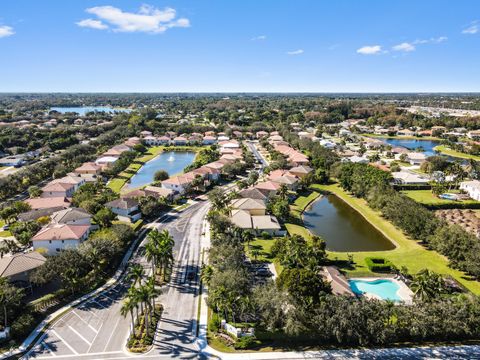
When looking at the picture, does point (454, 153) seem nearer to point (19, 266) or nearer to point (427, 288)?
point (427, 288)

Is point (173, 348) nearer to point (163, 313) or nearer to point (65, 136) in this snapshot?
point (163, 313)

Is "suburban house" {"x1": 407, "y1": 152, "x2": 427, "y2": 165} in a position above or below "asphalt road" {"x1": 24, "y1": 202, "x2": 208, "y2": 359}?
above

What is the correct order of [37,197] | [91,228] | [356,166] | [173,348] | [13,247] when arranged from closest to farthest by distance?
[173,348]
[13,247]
[91,228]
[37,197]
[356,166]

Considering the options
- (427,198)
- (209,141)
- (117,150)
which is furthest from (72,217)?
(209,141)

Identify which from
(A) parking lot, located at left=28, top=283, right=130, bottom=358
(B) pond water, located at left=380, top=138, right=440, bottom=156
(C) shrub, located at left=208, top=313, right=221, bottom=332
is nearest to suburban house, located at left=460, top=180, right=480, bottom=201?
(C) shrub, located at left=208, top=313, right=221, bottom=332

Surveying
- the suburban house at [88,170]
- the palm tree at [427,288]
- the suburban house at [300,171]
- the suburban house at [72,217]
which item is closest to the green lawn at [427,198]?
the suburban house at [300,171]

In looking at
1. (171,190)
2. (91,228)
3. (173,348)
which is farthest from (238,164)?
(173,348)

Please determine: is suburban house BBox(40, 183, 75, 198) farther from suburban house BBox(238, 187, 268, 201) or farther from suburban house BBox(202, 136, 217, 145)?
suburban house BBox(202, 136, 217, 145)

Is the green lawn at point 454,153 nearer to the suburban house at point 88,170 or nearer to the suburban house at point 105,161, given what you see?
the suburban house at point 105,161
